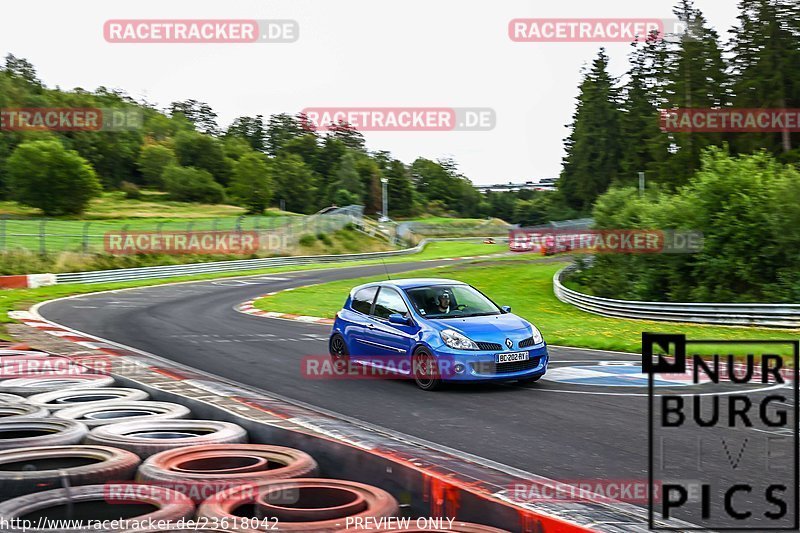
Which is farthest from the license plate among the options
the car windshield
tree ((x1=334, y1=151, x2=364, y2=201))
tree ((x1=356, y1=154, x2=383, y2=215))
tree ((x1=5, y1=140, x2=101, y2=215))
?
tree ((x1=356, y1=154, x2=383, y2=215))

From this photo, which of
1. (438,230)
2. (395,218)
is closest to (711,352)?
(438,230)

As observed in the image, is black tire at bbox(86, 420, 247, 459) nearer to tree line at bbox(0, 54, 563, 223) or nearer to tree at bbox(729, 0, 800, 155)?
tree at bbox(729, 0, 800, 155)

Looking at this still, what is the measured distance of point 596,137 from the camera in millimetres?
87812

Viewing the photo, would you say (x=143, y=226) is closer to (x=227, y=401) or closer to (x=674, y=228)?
(x=674, y=228)

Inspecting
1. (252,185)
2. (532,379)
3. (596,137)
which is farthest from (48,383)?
(252,185)

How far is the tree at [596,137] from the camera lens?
87375 millimetres

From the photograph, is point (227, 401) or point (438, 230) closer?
point (227, 401)

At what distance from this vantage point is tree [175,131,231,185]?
4685 inches

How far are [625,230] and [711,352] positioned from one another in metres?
15.2

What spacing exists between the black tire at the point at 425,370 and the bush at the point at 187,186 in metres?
96.4

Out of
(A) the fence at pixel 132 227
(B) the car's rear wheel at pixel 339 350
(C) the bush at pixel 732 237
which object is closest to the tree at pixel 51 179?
(A) the fence at pixel 132 227

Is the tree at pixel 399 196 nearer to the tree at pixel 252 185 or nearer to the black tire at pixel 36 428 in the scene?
the tree at pixel 252 185

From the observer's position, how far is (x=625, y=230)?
30.8 m

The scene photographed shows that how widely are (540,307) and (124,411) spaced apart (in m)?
24.4
